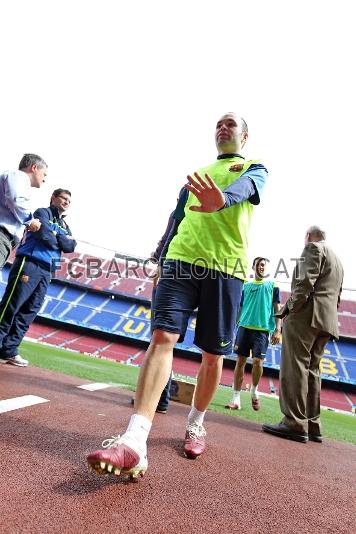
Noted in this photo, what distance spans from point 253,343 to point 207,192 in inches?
182

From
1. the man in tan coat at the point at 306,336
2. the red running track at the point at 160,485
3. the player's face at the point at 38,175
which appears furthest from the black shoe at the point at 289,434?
the player's face at the point at 38,175

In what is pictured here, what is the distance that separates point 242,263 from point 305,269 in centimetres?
199

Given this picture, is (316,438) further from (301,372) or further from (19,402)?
(19,402)

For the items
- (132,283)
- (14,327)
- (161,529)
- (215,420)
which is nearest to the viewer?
(161,529)

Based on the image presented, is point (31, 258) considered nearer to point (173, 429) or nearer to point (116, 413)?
point (116, 413)

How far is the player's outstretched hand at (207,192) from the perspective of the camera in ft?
6.76

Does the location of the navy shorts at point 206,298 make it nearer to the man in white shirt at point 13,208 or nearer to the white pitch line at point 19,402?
the white pitch line at point 19,402

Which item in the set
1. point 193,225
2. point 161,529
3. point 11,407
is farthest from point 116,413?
point 161,529

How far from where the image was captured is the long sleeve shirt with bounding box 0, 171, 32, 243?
12.5 feet

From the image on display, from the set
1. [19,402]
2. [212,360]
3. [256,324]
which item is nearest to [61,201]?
[19,402]

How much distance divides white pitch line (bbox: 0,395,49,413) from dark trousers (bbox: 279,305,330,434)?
98.7 inches

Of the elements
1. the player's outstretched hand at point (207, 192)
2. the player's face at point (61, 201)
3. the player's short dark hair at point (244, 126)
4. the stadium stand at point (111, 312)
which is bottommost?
the stadium stand at point (111, 312)

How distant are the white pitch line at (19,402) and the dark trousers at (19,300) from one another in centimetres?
193

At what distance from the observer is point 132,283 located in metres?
43.1
